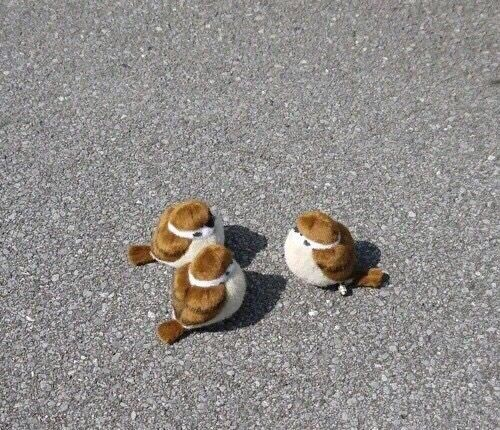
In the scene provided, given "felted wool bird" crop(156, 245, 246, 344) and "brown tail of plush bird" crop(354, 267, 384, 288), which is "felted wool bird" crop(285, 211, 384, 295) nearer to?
"brown tail of plush bird" crop(354, 267, 384, 288)

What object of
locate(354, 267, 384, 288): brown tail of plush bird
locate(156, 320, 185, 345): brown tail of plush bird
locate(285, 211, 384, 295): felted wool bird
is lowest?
locate(156, 320, 185, 345): brown tail of plush bird

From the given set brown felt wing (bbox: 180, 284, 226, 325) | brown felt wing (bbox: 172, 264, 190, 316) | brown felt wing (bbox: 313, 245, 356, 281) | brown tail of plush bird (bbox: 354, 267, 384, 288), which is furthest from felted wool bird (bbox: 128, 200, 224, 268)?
brown tail of plush bird (bbox: 354, 267, 384, 288)

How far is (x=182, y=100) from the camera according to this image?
389 cm

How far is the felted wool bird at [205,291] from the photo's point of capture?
2664 millimetres

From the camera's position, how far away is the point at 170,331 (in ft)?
9.11

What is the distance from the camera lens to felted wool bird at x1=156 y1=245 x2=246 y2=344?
266 cm

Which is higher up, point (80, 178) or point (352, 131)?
point (352, 131)

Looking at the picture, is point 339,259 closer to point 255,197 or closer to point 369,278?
point 369,278

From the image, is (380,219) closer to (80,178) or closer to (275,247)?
(275,247)

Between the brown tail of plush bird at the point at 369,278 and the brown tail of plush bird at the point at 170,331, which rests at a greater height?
the brown tail of plush bird at the point at 369,278

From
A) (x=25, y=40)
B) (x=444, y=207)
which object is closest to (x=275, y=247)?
(x=444, y=207)

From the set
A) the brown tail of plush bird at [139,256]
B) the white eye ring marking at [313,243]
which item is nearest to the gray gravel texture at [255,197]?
the brown tail of plush bird at [139,256]

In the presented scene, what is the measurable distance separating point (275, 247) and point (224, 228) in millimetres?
238

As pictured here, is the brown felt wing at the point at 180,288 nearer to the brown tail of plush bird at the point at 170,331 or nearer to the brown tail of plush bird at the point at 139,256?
the brown tail of plush bird at the point at 170,331
